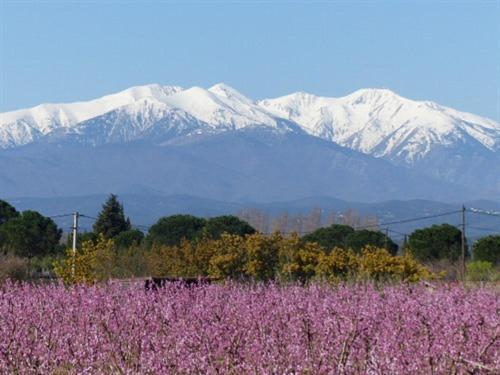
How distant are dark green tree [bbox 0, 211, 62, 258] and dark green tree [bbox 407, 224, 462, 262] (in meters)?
19.5

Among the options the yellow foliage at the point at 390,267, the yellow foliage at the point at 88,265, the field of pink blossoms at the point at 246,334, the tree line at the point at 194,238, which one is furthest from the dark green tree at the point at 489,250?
the field of pink blossoms at the point at 246,334

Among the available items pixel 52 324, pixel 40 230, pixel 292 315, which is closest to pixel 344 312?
pixel 292 315

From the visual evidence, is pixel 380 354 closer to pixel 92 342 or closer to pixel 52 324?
pixel 92 342

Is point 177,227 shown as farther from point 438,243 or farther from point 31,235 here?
point 438,243

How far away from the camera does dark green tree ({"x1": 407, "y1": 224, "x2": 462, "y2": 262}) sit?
58750 mm

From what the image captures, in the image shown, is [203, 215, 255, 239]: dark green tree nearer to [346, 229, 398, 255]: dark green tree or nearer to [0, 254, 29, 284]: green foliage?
[346, 229, 398, 255]: dark green tree

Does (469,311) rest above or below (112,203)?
below

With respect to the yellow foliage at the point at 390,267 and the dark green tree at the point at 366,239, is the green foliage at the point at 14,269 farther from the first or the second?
the dark green tree at the point at 366,239

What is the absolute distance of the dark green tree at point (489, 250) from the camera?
53.2 metres

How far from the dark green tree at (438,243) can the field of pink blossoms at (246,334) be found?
47.1 meters

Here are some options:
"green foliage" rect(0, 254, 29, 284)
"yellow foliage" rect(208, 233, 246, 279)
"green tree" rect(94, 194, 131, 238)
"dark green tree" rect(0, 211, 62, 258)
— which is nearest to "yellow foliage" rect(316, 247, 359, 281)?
"yellow foliage" rect(208, 233, 246, 279)

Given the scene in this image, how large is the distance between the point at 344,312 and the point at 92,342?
2537 millimetres

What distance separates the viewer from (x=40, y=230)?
62.6m

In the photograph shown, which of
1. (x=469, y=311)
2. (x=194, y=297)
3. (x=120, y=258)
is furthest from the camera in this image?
(x=120, y=258)
